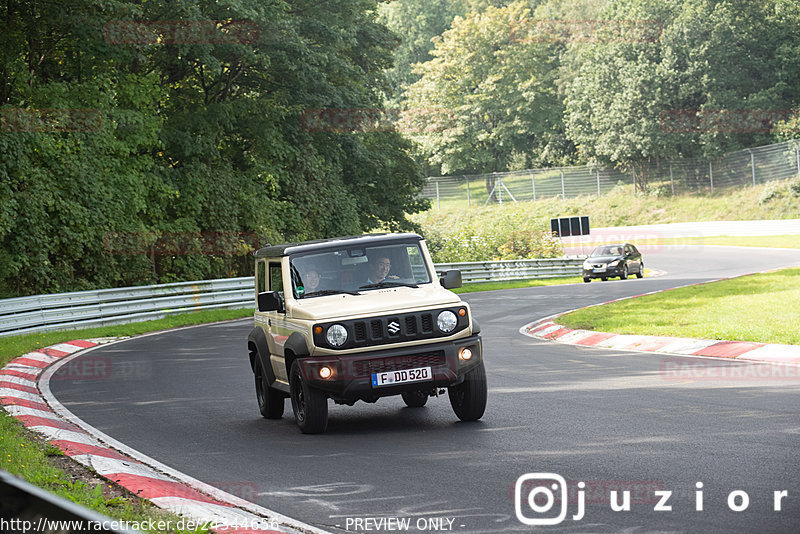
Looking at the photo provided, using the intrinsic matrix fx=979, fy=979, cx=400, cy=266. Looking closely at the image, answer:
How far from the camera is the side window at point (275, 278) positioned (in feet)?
34.4

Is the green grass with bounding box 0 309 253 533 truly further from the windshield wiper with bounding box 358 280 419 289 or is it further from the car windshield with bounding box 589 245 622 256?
the car windshield with bounding box 589 245 622 256

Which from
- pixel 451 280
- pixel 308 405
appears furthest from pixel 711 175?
pixel 308 405

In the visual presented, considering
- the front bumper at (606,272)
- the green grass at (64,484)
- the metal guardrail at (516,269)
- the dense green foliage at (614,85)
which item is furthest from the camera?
the dense green foliage at (614,85)

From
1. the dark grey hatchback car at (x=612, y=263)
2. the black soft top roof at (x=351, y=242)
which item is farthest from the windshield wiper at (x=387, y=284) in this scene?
the dark grey hatchback car at (x=612, y=263)

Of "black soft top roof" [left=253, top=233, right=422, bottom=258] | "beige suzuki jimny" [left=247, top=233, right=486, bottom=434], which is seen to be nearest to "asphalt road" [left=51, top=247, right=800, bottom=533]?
"beige suzuki jimny" [left=247, top=233, right=486, bottom=434]

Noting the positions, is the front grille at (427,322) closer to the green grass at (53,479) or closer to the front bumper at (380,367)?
the front bumper at (380,367)

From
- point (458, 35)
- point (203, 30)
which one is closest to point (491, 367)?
point (203, 30)

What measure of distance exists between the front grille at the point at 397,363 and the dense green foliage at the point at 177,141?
60.5ft

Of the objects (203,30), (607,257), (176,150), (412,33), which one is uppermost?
(412,33)

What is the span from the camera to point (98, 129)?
28.1 metres

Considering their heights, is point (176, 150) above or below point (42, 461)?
above

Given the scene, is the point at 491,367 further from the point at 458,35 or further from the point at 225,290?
the point at 458,35

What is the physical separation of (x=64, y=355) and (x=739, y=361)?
12.4 meters

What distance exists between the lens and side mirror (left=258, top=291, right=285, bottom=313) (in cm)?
1012
